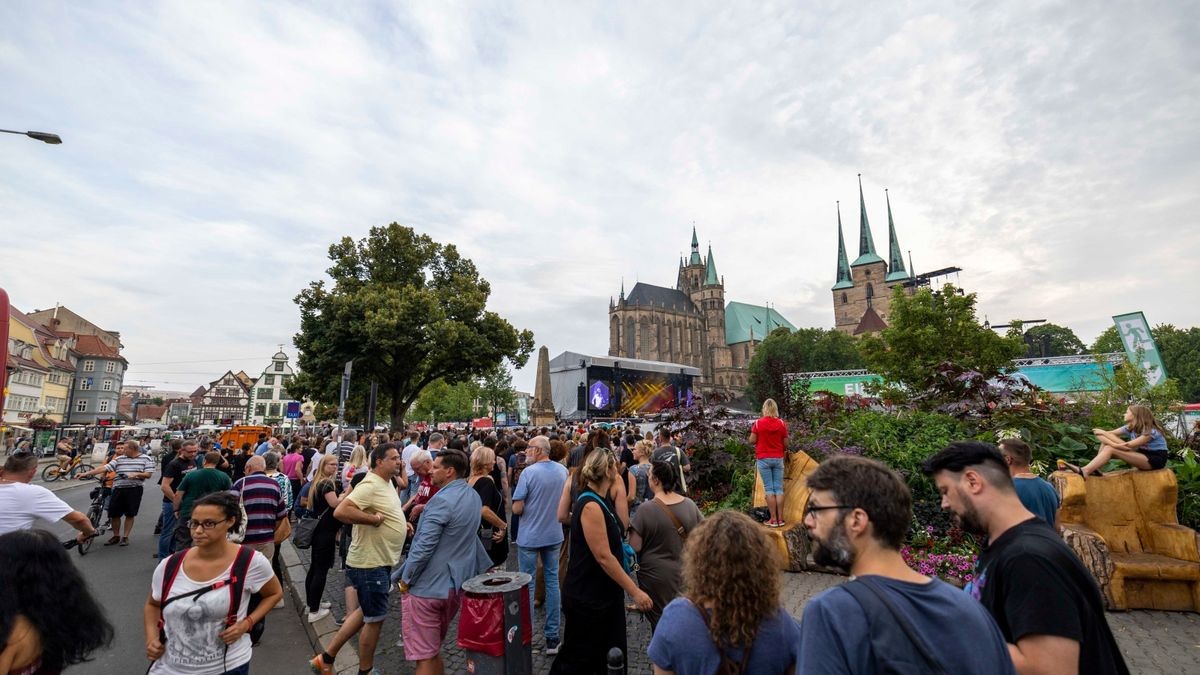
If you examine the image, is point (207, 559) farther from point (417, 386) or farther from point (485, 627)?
point (417, 386)

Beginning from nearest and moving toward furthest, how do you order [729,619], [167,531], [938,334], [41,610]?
[729,619] → [41,610] → [167,531] → [938,334]

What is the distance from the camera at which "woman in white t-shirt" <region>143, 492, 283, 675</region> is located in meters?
2.60

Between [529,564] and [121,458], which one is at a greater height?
[121,458]

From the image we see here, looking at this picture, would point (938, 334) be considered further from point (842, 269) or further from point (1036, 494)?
point (842, 269)

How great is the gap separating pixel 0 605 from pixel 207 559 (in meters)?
0.91

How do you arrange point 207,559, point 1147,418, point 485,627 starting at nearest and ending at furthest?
1. point 207,559
2. point 485,627
3. point 1147,418

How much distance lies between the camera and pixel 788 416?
40.5 feet

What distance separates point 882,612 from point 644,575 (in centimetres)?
212

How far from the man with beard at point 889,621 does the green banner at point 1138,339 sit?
24.1 meters

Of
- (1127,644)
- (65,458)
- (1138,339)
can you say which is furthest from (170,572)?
(1138,339)

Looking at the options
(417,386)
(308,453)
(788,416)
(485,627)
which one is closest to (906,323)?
(788,416)

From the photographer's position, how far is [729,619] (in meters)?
1.78

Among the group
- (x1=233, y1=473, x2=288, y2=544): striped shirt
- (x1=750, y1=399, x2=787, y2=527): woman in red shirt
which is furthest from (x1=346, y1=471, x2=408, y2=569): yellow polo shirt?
(x1=750, y1=399, x2=787, y2=527): woman in red shirt

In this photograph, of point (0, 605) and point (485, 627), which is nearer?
point (0, 605)
